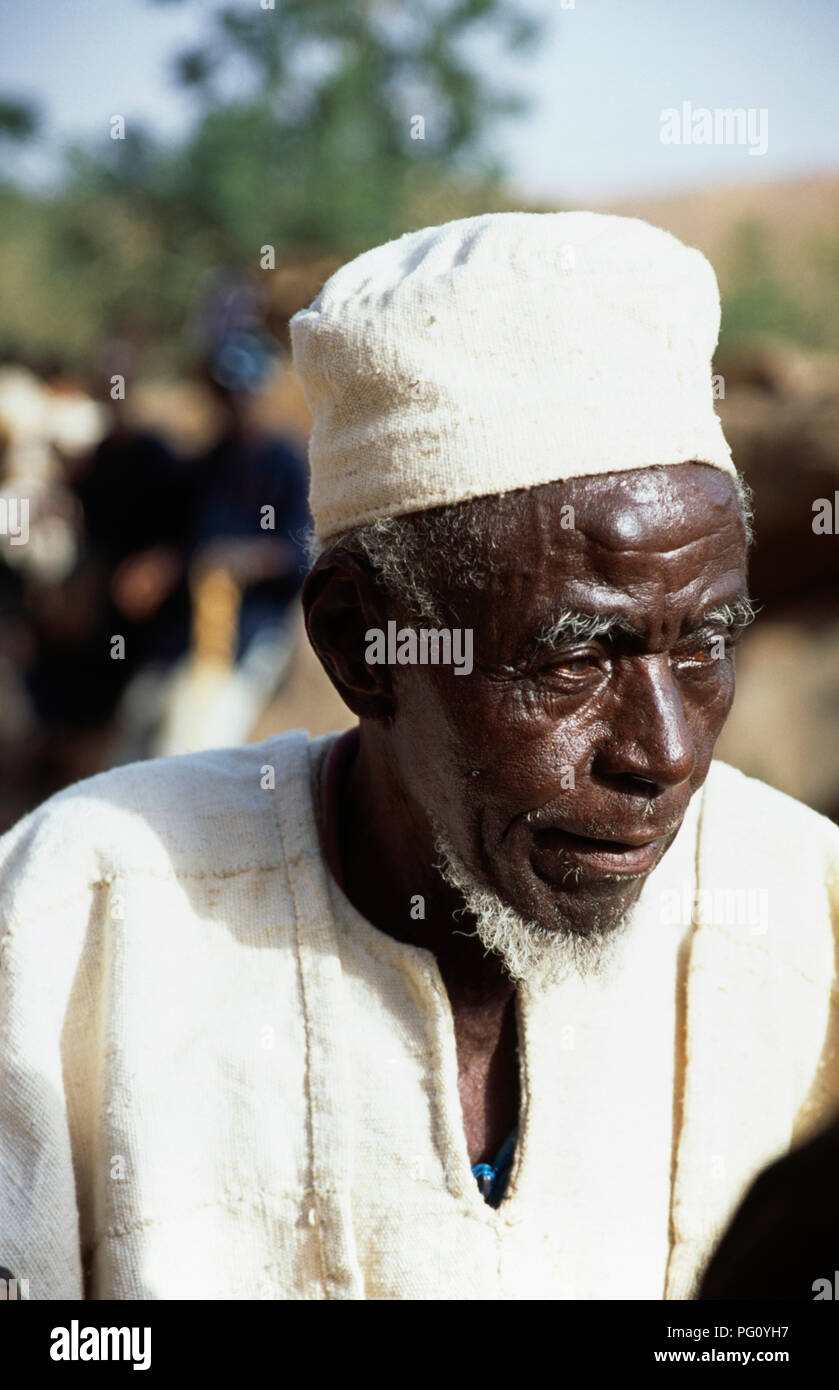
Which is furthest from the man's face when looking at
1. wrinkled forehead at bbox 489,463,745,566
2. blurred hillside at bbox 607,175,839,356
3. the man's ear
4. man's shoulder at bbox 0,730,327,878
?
blurred hillside at bbox 607,175,839,356

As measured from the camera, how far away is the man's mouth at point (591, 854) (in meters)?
2.16

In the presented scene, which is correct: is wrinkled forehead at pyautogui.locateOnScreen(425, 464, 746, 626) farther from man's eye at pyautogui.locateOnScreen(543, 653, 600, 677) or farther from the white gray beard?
the white gray beard

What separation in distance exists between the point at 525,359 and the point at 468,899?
84 cm

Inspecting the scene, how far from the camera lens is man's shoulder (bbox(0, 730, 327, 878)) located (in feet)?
7.95

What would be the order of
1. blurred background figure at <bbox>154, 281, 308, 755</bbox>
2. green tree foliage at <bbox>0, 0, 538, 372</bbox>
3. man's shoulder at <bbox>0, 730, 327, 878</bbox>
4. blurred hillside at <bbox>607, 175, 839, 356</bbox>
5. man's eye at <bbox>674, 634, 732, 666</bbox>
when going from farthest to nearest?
blurred hillside at <bbox>607, 175, 839, 356</bbox> < green tree foliage at <bbox>0, 0, 538, 372</bbox> < blurred background figure at <bbox>154, 281, 308, 755</bbox> < man's shoulder at <bbox>0, 730, 327, 878</bbox> < man's eye at <bbox>674, 634, 732, 666</bbox>

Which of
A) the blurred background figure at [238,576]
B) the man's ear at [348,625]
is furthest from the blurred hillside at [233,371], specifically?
the man's ear at [348,625]

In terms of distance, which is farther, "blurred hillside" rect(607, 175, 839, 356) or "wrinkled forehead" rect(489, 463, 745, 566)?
"blurred hillside" rect(607, 175, 839, 356)

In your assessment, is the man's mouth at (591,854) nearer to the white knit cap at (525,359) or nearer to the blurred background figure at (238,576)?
the white knit cap at (525,359)

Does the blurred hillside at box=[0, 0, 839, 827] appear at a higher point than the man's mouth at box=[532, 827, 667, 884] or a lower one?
higher

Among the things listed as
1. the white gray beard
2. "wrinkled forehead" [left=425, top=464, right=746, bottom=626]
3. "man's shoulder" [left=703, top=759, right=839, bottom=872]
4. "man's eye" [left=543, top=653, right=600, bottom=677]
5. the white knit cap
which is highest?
the white knit cap

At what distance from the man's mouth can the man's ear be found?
1.21 ft

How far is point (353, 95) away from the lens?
2002cm

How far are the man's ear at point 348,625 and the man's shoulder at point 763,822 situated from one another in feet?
2.05

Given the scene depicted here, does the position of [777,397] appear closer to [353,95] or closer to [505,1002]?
[505,1002]
